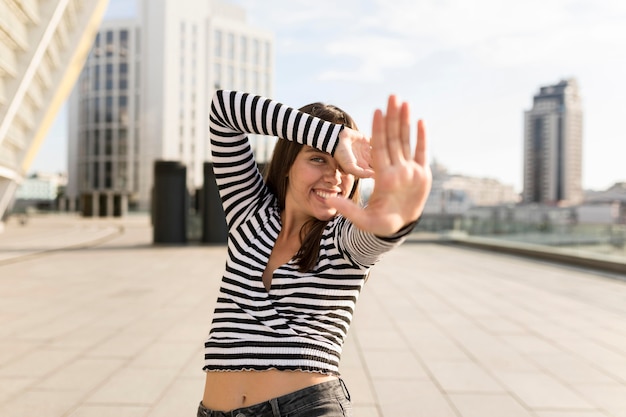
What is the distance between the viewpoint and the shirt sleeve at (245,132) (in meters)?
1.49

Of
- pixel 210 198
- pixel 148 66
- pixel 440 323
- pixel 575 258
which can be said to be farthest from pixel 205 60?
pixel 440 323

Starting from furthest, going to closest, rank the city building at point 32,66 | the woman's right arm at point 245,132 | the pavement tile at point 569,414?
the city building at point 32,66 → the pavement tile at point 569,414 → the woman's right arm at point 245,132

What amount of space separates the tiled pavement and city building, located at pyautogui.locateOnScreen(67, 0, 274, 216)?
68.5 m

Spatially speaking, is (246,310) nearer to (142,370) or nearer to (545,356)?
(142,370)

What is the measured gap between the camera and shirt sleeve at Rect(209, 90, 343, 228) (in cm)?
149

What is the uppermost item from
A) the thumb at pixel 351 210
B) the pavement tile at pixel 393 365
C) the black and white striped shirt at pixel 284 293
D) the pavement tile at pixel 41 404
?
the thumb at pixel 351 210

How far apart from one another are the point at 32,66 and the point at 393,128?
16.7 metres

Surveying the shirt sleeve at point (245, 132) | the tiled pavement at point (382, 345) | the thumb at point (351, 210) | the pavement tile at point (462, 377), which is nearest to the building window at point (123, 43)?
the tiled pavement at point (382, 345)

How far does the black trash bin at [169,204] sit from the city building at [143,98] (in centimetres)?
5880

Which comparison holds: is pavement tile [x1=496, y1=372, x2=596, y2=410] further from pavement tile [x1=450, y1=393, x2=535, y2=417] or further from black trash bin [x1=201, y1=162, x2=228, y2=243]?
black trash bin [x1=201, y1=162, x2=228, y2=243]

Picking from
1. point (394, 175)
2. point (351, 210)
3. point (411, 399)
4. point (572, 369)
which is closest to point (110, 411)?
point (411, 399)

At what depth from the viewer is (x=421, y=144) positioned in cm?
114

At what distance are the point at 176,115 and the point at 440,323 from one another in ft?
248

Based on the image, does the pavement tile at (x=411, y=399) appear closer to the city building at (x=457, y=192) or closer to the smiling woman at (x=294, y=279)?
the smiling woman at (x=294, y=279)
